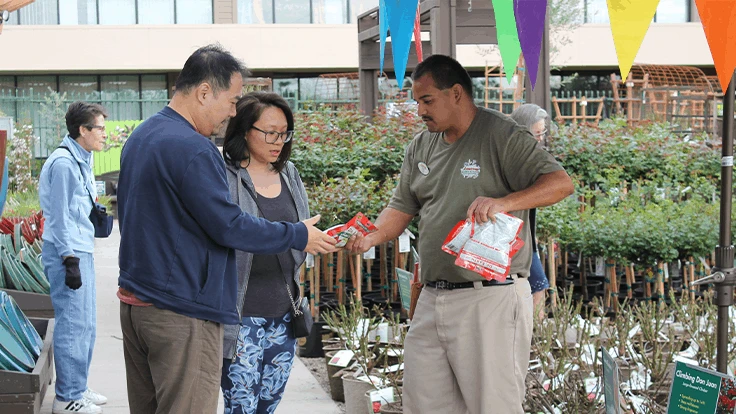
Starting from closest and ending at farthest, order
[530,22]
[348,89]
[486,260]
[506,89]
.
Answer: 1. [530,22]
2. [486,260]
3. [506,89]
4. [348,89]

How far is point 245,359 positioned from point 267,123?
989mm

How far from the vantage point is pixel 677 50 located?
95.8 feet

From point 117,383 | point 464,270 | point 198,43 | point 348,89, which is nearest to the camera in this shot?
point 464,270

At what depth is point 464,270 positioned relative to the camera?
360 cm

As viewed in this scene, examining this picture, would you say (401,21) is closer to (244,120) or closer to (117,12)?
(244,120)

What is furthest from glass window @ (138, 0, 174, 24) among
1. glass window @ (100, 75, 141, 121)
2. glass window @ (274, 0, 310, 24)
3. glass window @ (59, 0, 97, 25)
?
glass window @ (274, 0, 310, 24)

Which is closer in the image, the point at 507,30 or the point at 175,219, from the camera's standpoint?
the point at 175,219

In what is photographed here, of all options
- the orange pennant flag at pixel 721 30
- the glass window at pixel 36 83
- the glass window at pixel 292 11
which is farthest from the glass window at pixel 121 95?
the orange pennant flag at pixel 721 30

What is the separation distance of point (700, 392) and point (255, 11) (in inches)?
1113

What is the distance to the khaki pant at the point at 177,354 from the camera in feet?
9.89

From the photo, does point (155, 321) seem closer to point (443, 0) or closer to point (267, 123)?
point (267, 123)

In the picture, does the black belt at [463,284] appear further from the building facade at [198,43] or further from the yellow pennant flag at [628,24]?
the building facade at [198,43]

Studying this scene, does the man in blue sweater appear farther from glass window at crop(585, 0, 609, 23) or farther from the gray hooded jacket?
glass window at crop(585, 0, 609, 23)

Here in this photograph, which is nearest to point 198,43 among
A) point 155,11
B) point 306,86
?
point 155,11
